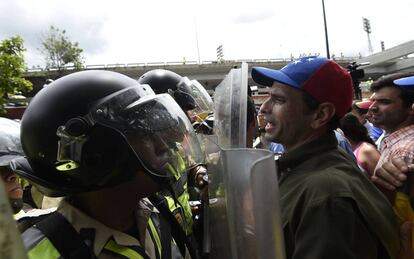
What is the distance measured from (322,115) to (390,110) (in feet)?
5.51

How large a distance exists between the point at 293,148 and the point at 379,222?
1.79 ft

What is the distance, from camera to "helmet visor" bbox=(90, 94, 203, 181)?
151 cm

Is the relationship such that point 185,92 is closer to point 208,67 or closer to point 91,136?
point 91,136

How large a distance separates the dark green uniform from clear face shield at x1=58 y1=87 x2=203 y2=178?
0.55 meters

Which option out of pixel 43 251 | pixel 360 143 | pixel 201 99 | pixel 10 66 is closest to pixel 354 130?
pixel 360 143

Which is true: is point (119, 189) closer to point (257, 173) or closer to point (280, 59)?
point (257, 173)

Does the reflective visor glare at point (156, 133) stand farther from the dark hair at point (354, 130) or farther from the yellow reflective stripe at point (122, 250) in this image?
the dark hair at point (354, 130)

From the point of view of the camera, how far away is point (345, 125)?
4.59 metres

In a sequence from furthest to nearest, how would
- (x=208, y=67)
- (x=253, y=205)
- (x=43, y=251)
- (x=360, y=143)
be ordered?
(x=208, y=67) → (x=360, y=143) → (x=43, y=251) → (x=253, y=205)

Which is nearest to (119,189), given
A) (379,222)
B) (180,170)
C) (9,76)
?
(180,170)

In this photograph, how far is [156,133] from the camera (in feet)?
5.09

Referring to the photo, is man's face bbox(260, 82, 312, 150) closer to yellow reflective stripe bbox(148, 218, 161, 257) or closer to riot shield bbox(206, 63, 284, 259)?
riot shield bbox(206, 63, 284, 259)

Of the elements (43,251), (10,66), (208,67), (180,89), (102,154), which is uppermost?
(208,67)

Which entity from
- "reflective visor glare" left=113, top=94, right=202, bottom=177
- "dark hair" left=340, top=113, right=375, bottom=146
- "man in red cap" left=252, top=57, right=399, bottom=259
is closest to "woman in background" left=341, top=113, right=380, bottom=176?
"dark hair" left=340, top=113, right=375, bottom=146
